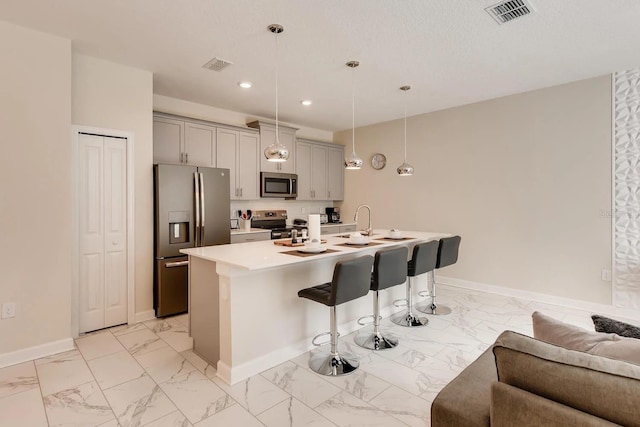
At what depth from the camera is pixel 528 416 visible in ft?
3.17

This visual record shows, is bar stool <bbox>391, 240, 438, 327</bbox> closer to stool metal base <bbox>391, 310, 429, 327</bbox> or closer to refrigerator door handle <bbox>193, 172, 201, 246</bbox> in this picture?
stool metal base <bbox>391, 310, 429, 327</bbox>

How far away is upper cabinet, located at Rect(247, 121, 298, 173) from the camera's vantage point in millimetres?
5285

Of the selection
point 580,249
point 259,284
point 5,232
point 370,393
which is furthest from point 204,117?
point 580,249

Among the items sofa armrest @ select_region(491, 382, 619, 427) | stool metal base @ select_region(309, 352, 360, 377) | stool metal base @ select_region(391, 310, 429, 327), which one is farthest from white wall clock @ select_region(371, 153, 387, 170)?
sofa armrest @ select_region(491, 382, 619, 427)

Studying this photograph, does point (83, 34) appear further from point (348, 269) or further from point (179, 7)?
point (348, 269)

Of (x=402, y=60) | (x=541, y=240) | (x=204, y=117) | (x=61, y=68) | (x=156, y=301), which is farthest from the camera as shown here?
(x=204, y=117)

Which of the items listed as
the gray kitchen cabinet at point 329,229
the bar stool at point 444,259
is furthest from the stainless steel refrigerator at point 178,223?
the bar stool at point 444,259

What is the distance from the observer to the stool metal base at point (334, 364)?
100 inches

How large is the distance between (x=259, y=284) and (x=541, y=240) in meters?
3.83

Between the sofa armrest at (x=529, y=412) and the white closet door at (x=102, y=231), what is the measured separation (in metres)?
3.71

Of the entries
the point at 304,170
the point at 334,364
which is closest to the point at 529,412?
A: the point at 334,364

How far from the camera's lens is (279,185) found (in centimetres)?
555

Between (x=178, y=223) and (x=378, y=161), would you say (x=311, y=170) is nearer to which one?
(x=378, y=161)

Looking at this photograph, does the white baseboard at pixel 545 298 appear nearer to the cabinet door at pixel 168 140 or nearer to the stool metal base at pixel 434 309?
the stool metal base at pixel 434 309
